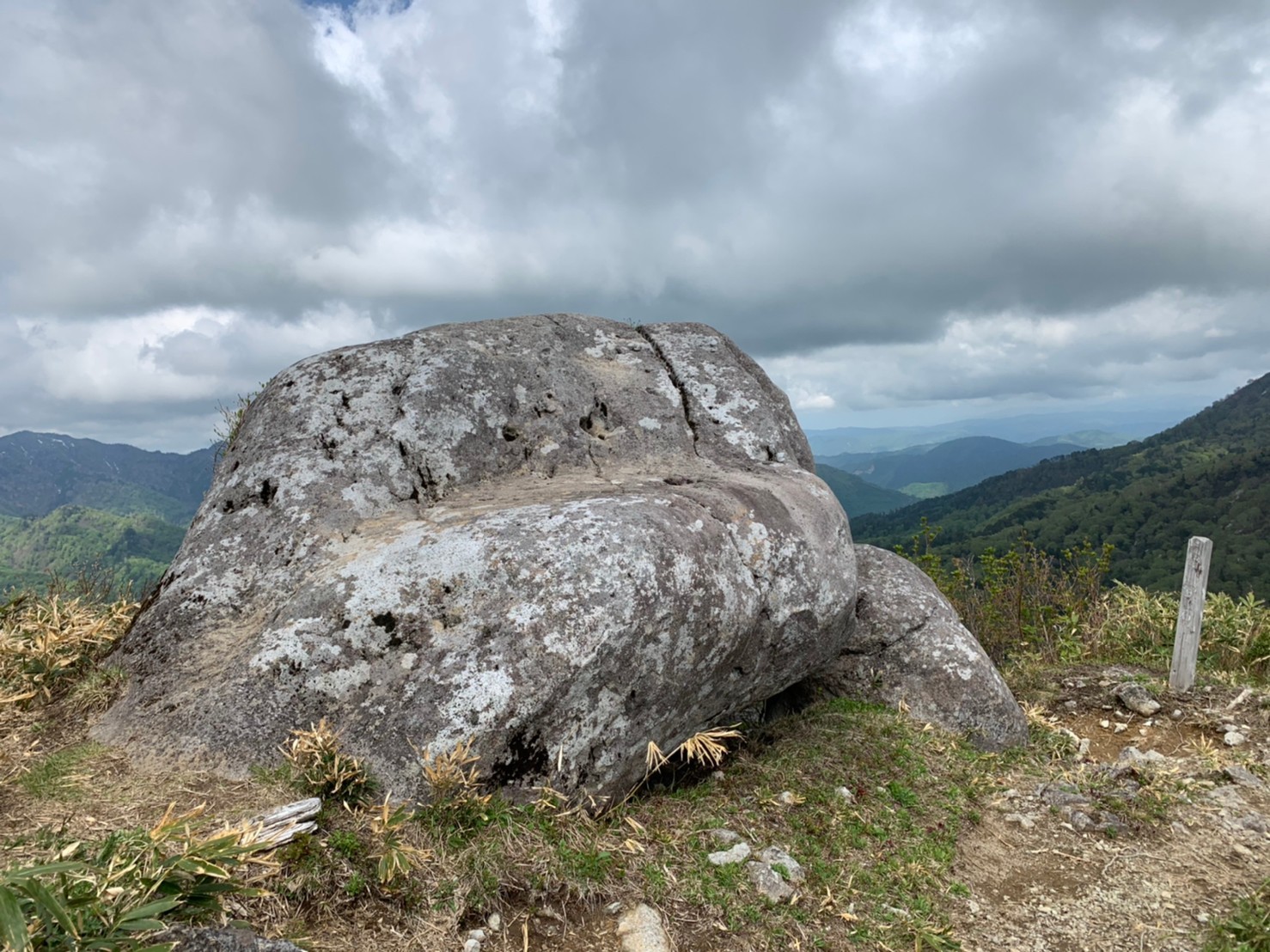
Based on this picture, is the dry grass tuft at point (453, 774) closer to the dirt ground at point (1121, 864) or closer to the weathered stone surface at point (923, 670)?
the dirt ground at point (1121, 864)

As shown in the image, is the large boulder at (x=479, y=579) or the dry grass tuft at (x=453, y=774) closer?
the dry grass tuft at (x=453, y=774)

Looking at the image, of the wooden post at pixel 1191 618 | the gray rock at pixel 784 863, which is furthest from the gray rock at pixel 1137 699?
the gray rock at pixel 784 863

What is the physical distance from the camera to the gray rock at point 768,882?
5074 millimetres

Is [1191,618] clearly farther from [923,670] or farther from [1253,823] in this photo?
[923,670]

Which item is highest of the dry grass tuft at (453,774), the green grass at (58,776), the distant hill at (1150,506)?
the green grass at (58,776)

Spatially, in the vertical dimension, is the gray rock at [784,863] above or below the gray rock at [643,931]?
below

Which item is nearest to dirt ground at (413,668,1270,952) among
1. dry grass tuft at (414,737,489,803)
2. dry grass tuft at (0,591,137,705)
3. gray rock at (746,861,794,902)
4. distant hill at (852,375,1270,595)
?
gray rock at (746,861,794,902)

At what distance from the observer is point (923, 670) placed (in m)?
8.85

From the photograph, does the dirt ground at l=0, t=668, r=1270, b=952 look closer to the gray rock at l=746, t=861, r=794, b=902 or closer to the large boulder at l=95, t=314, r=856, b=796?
the gray rock at l=746, t=861, r=794, b=902

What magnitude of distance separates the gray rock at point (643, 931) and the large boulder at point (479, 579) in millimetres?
1035

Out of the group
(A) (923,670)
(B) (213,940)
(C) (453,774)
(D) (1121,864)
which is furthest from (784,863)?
(A) (923,670)

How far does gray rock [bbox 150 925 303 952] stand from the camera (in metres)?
3.08

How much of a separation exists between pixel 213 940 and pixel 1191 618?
12513mm

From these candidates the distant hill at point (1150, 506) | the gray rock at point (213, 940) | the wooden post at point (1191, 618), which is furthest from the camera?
the distant hill at point (1150, 506)
